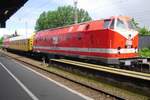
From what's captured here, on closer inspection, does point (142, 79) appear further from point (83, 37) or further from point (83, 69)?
point (83, 37)

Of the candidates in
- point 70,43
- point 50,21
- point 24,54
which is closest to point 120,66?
point 70,43

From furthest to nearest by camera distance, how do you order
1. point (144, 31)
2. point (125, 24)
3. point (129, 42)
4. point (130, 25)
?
point (144, 31) < point (130, 25) < point (125, 24) < point (129, 42)

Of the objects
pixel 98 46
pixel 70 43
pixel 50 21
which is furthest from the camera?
pixel 50 21

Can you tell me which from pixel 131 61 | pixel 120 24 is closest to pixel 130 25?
pixel 120 24

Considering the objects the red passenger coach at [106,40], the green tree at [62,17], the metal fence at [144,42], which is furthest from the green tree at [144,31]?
the red passenger coach at [106,40]

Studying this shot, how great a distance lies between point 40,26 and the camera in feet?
420

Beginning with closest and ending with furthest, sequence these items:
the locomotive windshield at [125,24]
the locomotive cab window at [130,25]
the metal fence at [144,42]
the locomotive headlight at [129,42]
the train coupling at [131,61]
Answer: the train coupling at [131,61], the locomotive headlight at [129,42], the locomotive windshield at [125,24], the locomotive cab window at [130,25], the metal fence at [144,42]

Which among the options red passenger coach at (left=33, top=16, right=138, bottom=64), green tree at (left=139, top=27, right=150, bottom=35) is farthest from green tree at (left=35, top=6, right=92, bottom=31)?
red passenger coach at (left=33, top=16, right=138, bottom=64)

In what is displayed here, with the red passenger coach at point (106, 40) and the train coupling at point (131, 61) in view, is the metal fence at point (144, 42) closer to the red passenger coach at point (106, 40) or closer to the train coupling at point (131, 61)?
the red passenger coach at point (106, 40)

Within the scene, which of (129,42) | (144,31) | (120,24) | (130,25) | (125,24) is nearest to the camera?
(129,42)

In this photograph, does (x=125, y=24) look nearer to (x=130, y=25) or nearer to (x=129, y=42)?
(x=130, y=25)

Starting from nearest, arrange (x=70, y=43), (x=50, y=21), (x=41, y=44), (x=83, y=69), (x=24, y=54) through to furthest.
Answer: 1. (x=83, y=69)
2. (x=70, y=43)
3. (x=41, y=44)
4. (x=24, y=54)
5. (x=50, y=21)

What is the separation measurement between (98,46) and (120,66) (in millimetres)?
1793

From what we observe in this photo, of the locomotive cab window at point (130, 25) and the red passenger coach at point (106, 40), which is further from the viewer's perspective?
the locomotive cab window at point (130, 25)
